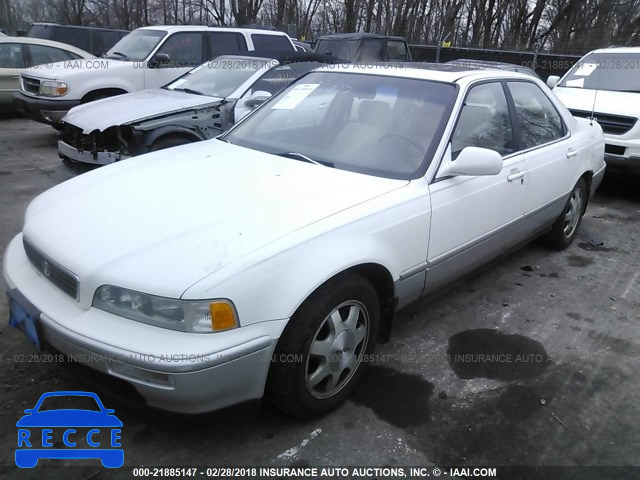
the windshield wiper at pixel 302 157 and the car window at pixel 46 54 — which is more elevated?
the car window at pixel 46 54

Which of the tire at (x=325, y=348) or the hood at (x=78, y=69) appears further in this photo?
the hood at (x=78, y=69)

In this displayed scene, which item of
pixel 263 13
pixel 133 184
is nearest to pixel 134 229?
pixel 133 184

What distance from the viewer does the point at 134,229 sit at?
92.2 inches

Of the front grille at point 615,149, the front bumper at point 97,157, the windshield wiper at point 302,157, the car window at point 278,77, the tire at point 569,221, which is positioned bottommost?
the tire at point 569,221

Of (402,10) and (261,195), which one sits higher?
(402,10)

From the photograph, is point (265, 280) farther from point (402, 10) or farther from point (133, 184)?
point (402, 10)

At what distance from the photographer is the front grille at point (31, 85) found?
8242mm

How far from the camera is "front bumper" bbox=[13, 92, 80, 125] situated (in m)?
7.92

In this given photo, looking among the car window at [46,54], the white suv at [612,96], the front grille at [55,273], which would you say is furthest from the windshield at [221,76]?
the car window at [46,54]

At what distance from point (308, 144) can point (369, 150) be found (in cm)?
42

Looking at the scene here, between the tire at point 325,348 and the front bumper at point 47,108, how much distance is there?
7.03 m

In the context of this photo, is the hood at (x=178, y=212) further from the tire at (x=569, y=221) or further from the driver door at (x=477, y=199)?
the tire at (x=569, y=221)

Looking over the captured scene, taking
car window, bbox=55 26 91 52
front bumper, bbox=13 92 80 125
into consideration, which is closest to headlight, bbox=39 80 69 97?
front bumper, bbox=13 92 80 125

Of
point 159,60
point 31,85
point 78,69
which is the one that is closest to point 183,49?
point 159,60
